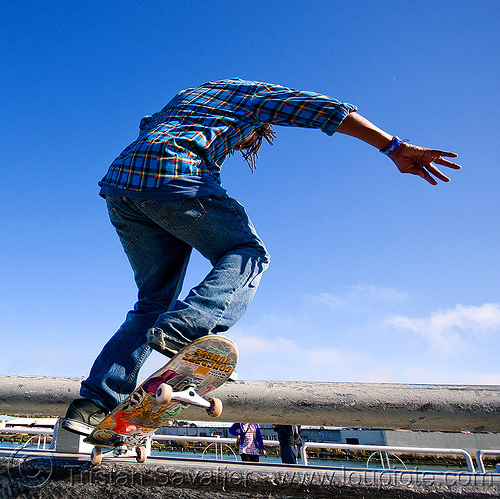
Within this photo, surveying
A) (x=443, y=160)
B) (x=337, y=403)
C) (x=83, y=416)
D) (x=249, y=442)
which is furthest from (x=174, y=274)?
(x=249, y=442)

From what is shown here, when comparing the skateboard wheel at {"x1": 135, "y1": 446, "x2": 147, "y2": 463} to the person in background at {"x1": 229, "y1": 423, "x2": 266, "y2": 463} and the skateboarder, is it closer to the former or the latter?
the skateboarder

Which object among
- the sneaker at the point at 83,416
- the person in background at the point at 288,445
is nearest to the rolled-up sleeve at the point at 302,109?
the sneaker at the point at 83,416

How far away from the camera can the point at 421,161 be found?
88.3 inches

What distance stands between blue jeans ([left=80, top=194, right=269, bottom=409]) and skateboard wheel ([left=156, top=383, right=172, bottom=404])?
199 mm

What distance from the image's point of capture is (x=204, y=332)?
1.70 m

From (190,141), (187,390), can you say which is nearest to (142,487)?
(187,390)

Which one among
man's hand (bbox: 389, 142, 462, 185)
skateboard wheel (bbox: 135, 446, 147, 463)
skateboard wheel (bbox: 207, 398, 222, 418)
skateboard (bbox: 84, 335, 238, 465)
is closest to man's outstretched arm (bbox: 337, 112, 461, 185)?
man's hand (bbox: 389, 142, 462, 185)

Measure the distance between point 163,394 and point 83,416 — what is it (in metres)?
0.52

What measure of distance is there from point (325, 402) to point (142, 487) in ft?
2.84

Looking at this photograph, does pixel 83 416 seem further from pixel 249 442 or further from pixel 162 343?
pixel 249 442

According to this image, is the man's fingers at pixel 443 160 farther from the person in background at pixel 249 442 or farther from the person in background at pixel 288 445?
the person in background at pixel 249 442

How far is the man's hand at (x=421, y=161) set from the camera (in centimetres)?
221

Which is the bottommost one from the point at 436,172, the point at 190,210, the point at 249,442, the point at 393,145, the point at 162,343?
the point at 249,442

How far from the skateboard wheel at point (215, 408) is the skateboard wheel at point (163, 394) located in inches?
11.9
